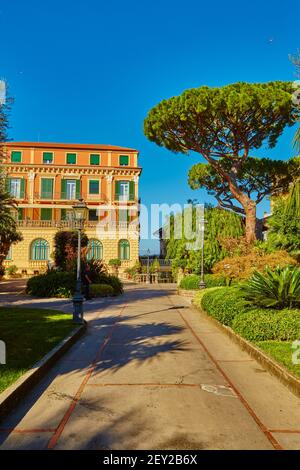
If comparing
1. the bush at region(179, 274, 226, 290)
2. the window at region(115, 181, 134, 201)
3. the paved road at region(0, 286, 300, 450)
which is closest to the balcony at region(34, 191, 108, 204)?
the window at region(115, 181, 134, 201)

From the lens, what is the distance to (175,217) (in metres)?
29.5

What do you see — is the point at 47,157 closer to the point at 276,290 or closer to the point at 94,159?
the point at 94,159

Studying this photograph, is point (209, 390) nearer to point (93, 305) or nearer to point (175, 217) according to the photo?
point (93, 305)

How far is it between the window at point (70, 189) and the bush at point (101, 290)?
25098 mm

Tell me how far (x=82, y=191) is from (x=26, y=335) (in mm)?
35864

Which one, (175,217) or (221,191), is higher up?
(221,191)

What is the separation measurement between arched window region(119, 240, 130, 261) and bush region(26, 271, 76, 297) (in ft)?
70.9

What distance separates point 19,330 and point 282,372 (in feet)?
19.2

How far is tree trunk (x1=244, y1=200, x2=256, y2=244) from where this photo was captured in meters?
24.2

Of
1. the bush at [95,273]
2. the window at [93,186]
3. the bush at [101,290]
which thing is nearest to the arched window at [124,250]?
the window at [93,186]

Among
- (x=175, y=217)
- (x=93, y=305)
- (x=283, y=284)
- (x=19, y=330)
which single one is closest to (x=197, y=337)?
(x=283, y=284)

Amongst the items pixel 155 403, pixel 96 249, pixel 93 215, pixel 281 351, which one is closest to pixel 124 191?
pixel 93 215
